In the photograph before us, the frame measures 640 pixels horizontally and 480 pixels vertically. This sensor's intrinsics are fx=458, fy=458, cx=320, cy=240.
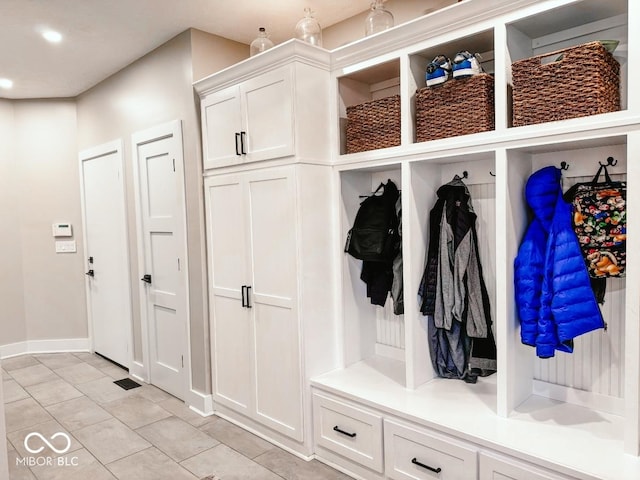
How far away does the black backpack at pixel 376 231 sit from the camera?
2688mm

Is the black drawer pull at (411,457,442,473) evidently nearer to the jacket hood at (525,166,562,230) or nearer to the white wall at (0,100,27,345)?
the jacket hood at (525,166,562,230)

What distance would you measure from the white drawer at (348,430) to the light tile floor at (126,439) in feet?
0.51

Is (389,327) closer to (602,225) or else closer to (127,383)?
(602,225)

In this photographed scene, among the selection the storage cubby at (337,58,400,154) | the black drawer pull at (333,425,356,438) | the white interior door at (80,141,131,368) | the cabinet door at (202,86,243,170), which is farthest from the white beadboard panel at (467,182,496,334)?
the white interior door at (80,141,131,368)

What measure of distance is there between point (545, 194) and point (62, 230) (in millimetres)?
4837

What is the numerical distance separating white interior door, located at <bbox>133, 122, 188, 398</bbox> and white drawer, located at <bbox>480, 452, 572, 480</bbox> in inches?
92.4

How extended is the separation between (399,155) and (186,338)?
216 cm

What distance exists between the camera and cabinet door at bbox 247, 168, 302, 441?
106 inches

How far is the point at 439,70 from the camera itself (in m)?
2.31

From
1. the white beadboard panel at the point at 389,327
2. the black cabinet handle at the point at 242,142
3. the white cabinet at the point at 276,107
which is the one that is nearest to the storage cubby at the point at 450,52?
the white cabinet at the point at 276,107

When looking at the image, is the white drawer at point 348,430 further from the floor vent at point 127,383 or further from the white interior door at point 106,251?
the white interior door at point 106,251

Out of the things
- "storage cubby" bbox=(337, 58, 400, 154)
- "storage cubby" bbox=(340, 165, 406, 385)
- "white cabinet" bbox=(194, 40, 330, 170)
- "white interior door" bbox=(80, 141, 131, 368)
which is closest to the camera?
"white cabinet" bbox=(194, 40, 330, 170)

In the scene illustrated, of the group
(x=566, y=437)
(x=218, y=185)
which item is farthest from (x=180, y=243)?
(x=566, y=437)

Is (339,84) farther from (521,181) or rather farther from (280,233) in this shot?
(521,181)
